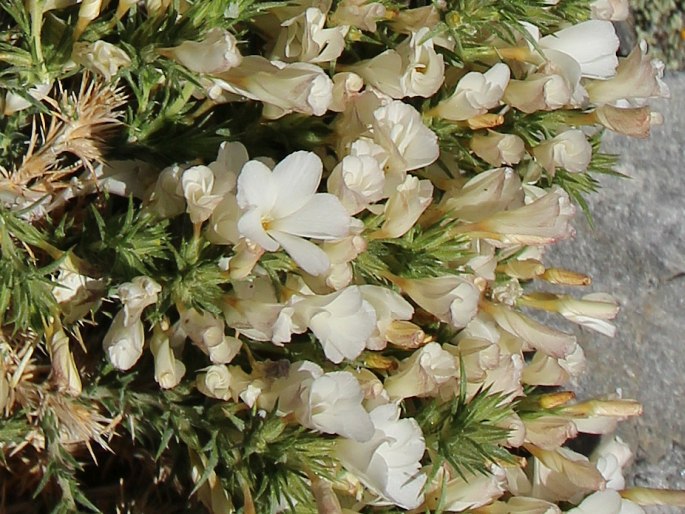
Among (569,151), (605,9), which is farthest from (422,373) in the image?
(605,9)

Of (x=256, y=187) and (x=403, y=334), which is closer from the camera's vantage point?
(x=256, y=187)

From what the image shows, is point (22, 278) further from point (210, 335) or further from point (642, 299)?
point (642, 299)

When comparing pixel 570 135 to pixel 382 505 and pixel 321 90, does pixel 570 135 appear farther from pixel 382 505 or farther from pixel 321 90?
pixel 382 505

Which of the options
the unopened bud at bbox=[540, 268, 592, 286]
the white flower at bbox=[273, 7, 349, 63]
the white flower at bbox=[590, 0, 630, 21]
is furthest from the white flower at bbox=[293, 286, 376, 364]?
the white flower at bbox=[590, 0, 630, 21]

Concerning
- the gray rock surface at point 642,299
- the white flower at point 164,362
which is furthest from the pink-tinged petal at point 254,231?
the gray rock surface at point 642,299

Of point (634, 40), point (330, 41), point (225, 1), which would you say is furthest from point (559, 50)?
point (634, 40)

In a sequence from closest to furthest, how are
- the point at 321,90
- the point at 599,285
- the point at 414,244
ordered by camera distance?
the point at 321,90 → the point at 414,244 → the point at 599,285
